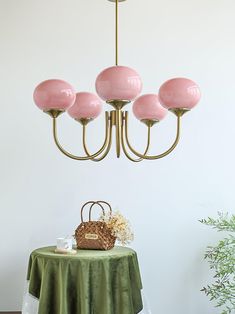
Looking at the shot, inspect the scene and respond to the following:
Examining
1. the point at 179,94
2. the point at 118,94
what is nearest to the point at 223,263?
the point at 179,94

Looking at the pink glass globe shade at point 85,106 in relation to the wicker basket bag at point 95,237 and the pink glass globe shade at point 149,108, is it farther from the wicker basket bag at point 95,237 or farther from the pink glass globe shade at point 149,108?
the wicker basket bag at point 95,237

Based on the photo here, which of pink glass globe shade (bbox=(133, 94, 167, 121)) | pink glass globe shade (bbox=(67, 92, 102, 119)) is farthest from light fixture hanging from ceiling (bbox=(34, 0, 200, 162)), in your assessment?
pink glass globe shade (bbox=(67, 92, 102, 119))

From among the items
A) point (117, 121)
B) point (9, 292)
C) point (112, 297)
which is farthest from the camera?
point (9, 292)

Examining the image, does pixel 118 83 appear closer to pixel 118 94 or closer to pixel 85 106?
pixel 118 94

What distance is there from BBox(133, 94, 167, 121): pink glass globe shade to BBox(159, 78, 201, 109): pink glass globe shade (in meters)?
0.38

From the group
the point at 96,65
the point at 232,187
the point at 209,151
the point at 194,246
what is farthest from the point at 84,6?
the point at 194,246

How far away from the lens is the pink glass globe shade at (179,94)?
1869 millimetres

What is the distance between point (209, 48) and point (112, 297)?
203cm

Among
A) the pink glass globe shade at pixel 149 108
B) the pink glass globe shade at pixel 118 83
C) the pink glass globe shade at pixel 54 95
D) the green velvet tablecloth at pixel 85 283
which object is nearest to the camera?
the pink glass globe shade at pixel 118 83

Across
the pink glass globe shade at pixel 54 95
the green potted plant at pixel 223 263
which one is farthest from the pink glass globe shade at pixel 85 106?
the green potted plant at pixel 223 263

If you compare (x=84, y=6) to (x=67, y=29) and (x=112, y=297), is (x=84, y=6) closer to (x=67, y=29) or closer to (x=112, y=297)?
(x=67, y=29)

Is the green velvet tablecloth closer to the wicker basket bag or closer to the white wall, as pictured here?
the wicker basket bag

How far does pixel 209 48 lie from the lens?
363 centimetres

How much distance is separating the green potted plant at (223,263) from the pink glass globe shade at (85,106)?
4.16ft
